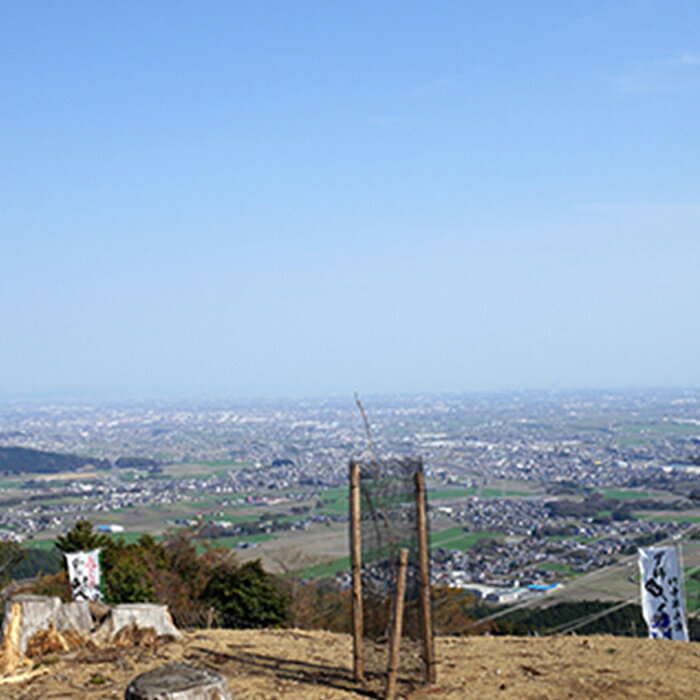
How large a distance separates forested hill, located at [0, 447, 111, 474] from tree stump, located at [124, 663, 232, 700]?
66221 millimetres

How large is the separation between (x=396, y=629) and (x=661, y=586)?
5001 millimetres

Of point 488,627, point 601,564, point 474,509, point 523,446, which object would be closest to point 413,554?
point 488,627

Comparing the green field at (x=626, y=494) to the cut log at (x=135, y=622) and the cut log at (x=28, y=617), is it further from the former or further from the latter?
the cut log at (x=28, y=617)

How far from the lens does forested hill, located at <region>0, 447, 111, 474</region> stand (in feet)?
222

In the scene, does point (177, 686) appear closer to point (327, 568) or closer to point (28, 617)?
point (28, 617)

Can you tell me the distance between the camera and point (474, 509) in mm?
39750

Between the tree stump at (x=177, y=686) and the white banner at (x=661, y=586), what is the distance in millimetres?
6143

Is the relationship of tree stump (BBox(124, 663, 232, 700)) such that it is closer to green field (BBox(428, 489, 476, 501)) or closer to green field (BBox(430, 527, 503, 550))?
green field (BBox(430, 527, 503, 550))

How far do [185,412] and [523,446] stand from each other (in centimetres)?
8675

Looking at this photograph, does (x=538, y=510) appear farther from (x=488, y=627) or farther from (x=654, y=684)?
(x=654, y=684)

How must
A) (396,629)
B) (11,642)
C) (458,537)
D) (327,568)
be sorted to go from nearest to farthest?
(396,629), (11,642), (327,568), (458,537)

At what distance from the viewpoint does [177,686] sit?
203 inches

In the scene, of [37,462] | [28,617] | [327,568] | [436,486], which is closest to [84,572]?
[28,617]

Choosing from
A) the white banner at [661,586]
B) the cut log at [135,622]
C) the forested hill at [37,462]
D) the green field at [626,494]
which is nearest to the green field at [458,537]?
the green field at [626,494]
